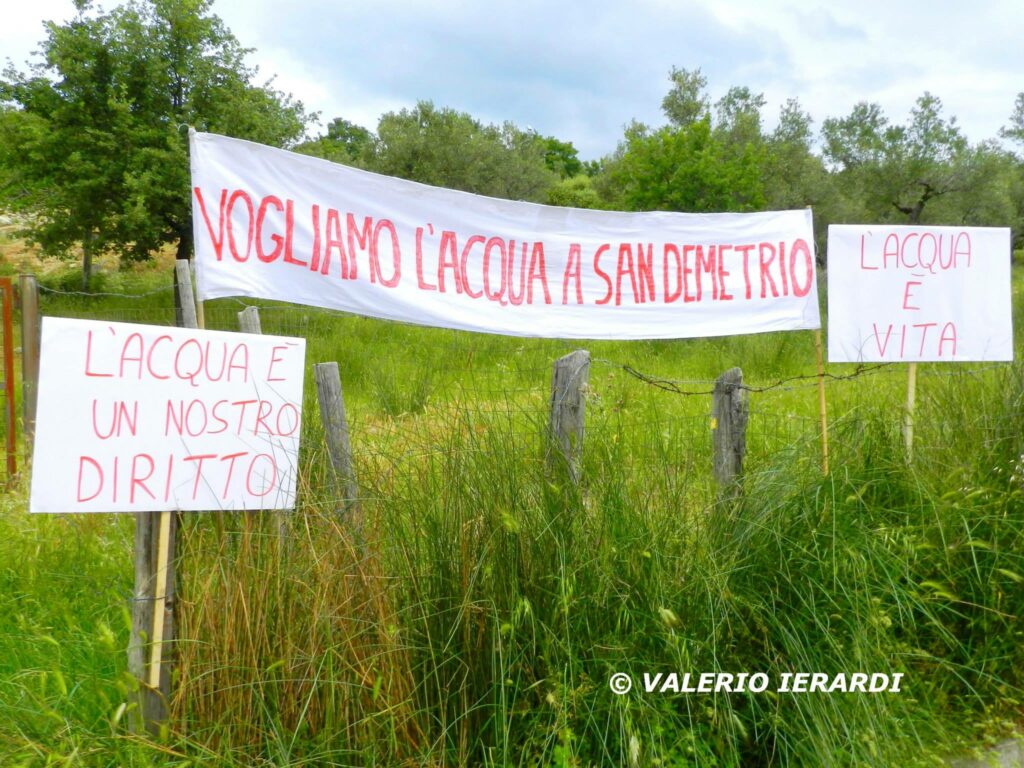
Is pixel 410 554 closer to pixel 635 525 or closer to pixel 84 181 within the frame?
pixel 635 525

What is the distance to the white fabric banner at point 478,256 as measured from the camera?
136 inches

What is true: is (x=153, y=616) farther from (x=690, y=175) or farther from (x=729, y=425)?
(x=690, y=175)

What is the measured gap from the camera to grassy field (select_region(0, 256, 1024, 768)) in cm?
229

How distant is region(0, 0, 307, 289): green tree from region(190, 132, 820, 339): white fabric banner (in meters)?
13.8

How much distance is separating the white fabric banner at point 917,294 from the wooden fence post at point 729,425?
687 mm

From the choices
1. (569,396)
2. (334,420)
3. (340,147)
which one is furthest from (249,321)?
(340,147)

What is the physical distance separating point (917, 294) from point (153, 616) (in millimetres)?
3800

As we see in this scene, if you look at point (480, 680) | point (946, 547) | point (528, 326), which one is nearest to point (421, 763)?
point (480, 680)

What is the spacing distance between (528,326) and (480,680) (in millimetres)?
2124

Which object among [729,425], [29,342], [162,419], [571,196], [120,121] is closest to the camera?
[162,419]

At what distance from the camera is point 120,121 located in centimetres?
1711

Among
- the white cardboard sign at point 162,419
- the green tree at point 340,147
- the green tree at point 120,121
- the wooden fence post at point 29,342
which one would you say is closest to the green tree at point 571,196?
the green tree at point 340,147

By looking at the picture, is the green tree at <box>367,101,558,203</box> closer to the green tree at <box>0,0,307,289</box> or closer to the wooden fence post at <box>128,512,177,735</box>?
the green tree at <box>0,0,307,289</box>

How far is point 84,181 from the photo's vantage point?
16.6m
